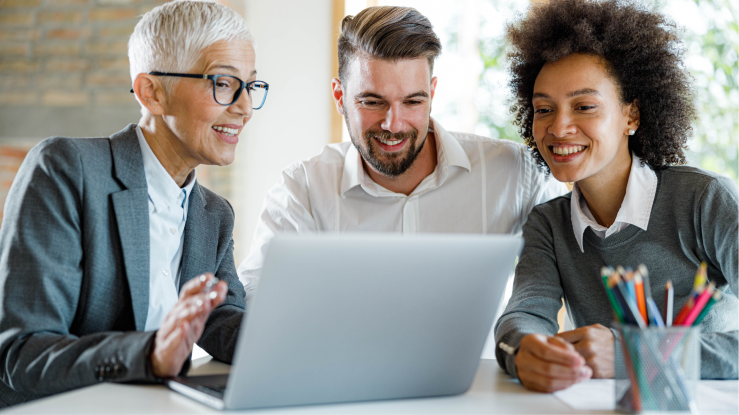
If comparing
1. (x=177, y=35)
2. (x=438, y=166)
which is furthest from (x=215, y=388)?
(x=438, y=166)

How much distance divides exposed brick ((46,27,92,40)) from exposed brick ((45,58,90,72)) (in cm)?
12

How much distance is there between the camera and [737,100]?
2.90 metres

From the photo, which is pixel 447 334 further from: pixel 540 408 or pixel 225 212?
pixel 225 212

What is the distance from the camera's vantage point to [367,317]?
0.84 m

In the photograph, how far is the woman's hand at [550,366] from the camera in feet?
3.17

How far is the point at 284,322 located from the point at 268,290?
0.19ft

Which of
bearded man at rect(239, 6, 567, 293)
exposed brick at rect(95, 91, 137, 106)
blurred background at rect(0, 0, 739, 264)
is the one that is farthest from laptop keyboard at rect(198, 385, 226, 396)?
exposed brick at rect(95, 91, 137, 106)

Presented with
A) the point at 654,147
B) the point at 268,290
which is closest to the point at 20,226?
the point at 268,290

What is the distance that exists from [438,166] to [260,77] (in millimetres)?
1667

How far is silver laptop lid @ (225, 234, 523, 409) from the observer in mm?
771

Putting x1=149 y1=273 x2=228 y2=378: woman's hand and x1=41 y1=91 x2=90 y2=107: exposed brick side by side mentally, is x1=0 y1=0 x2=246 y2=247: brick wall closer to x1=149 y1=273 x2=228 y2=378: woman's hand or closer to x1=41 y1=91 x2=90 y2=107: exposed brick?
x1=41 y1=91 x2=90 y2=107: exposed brick

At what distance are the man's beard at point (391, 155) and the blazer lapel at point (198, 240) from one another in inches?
22.1

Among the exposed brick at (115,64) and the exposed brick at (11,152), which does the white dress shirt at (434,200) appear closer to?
the exposed brick at (115,64)

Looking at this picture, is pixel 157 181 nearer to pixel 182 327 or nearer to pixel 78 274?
pixel 78 274
